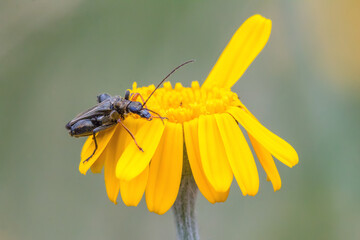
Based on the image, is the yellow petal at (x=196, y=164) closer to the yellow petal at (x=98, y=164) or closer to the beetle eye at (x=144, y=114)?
the beetle eye at (x=144, y=114)

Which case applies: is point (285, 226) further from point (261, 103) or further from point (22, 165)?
point (22, 165)

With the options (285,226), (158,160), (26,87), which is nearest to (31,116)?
(26,87)

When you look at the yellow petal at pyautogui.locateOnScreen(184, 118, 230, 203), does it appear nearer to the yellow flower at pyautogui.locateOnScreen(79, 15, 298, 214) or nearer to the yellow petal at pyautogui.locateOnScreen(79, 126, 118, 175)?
the yellow flower at pyautogui.locateOnScreen(79, 15, 298, 214)

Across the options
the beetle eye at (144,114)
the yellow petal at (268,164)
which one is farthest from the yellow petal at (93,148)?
the yellow petal at (268,164)

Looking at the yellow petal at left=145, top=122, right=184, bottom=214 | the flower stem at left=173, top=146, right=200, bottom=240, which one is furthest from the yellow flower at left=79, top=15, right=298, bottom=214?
the flower stem at left=173, top=146, right=200, bottom=240

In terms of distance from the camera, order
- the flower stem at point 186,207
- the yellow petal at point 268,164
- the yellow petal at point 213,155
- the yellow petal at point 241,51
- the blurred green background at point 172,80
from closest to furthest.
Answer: the yellow petal at point 213,155, the yellow petal at point 268,164, the flower stem at point 186,207, the yellow petal at point 241,51, the blurred green background at point 172,80

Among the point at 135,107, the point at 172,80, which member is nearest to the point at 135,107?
the point at 135,107
